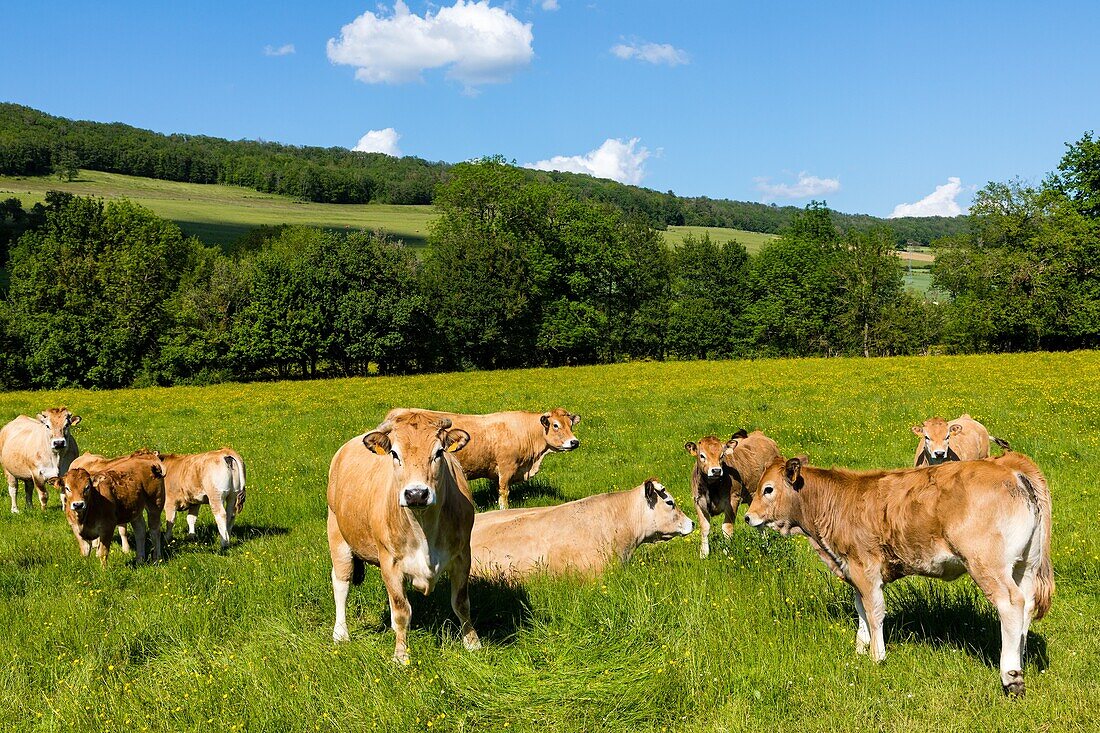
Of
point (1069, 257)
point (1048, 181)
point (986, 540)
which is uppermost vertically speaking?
point (1048, 181)

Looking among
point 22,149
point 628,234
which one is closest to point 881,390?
point 628,234

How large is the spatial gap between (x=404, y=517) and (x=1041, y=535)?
531 centimetres

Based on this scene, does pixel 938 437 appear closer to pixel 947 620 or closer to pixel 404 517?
pixel 947 620

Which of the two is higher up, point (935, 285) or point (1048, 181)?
point (1048, 181)

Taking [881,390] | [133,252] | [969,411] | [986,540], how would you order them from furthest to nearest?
1. [133,252]
2. [881,390]
3. [969,411]
4. [986,540]

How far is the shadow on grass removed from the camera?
6.18 meters

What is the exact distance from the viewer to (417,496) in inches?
217

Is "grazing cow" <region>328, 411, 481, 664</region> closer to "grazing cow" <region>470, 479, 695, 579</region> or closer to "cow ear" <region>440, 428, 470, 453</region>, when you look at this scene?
"cow ear" <region>440, 428, 470, 453</region>

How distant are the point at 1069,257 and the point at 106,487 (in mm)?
63170

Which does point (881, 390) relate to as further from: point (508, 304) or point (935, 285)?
point (935, 285)

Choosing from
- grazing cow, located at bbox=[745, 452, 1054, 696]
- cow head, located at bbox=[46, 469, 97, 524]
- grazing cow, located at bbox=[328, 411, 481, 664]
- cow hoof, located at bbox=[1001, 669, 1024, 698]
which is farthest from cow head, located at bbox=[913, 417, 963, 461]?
cow head, located at bbox=[46, 469, 97, 524]

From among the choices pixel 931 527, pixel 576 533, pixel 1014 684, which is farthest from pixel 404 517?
pixel 1014 684

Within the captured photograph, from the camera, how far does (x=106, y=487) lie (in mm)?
10891

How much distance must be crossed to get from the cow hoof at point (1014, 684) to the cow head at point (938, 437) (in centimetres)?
860
